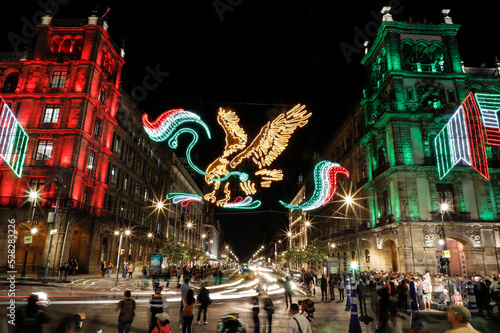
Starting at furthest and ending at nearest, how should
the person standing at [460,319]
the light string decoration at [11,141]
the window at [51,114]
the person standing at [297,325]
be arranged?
the window at [51,114]
the light string decoration at [11,141]
the person standing at [297,325]
the person standing at [460,319]

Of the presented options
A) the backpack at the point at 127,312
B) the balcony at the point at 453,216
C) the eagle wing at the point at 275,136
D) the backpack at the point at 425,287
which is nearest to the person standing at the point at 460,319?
the backpack at the point at 127,312

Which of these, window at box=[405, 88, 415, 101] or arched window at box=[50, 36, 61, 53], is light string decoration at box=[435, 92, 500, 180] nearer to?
window at box=[405, 88, 415, 101]

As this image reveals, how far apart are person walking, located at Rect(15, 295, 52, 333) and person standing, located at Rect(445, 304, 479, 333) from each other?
24.0 ft

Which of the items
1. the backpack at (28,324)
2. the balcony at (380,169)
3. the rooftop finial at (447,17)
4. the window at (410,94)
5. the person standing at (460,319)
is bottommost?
the backpack at (28,324)

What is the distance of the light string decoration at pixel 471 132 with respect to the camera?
2439cm

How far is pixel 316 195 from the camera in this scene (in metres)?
26.3

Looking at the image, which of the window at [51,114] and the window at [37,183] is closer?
the window at [37,183]

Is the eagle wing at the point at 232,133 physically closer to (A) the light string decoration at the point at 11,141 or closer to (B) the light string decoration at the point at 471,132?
(A) the light string decoration at the point at 11,141

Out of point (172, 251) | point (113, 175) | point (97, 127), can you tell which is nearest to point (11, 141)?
point (97, 127)

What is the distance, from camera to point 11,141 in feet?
93.5

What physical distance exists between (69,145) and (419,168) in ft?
128

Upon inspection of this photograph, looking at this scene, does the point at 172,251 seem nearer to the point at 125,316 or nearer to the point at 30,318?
the point at 125,316

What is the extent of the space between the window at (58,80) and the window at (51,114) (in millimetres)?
2876

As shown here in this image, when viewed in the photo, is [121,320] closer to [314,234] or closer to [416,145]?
[416,145]
